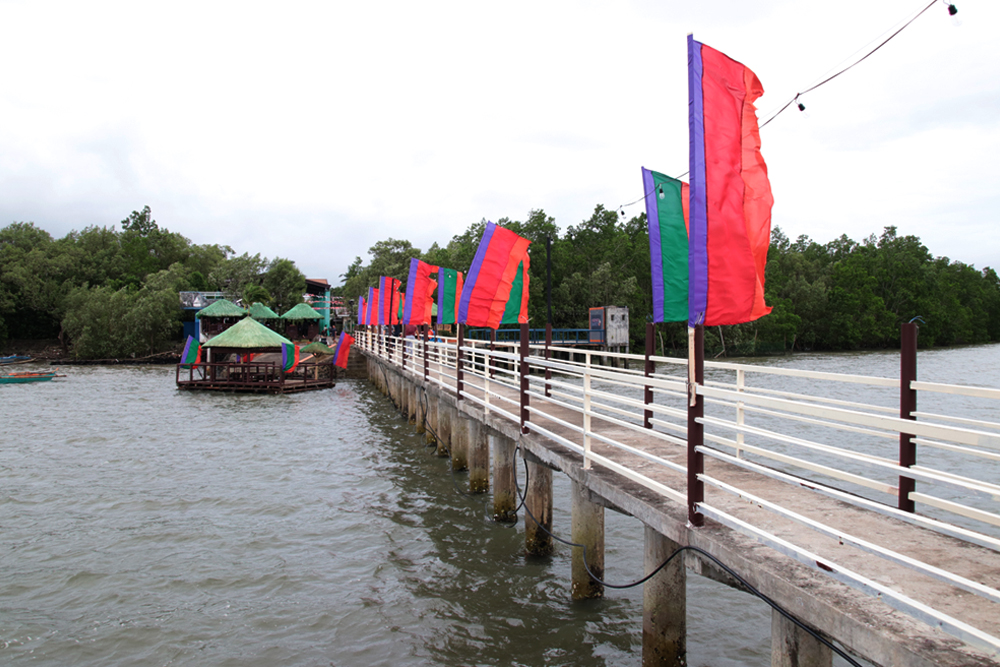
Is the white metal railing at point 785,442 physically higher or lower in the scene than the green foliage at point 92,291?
lower

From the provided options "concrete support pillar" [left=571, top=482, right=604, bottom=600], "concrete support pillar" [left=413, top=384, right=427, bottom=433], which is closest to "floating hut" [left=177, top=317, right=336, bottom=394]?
"concrete support pillar" [left=413, top=384, right=427, bottom=433]

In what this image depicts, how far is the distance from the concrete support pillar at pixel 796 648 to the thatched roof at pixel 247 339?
101 feet

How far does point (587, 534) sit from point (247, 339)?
92.8 feet

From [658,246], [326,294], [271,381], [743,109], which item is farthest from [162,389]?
[326,294]

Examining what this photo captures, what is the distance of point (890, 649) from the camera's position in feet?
10.1

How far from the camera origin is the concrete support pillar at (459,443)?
13633 mm

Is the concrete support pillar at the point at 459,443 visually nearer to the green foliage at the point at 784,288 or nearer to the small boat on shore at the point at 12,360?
the green foliage at the point at 784,288

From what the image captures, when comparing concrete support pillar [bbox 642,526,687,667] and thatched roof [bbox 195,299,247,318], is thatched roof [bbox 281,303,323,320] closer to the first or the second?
thatched roof [bbox 195,299,247,318]

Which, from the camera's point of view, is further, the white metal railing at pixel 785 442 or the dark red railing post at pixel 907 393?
the dark red railing post at pixel 907 393

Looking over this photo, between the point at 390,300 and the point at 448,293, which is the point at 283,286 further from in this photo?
the point at 448,293

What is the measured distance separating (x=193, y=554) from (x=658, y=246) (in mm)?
8327

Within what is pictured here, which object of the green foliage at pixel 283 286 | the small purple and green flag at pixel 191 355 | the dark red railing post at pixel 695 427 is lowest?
the small purple and green flag at pixel 191 355

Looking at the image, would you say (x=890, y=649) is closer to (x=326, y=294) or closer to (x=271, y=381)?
(x=271, y=381)

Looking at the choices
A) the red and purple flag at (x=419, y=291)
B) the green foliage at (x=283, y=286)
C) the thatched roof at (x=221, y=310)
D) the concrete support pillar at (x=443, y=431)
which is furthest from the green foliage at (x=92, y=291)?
the concrete support pillar at (x=443, y=431)
